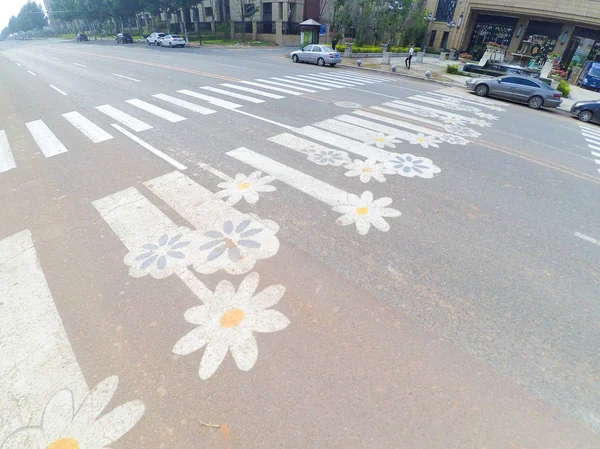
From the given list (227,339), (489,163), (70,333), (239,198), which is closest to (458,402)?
(227,339)

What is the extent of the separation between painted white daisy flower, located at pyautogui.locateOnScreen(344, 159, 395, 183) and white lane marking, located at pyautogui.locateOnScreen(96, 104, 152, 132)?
6.14 m

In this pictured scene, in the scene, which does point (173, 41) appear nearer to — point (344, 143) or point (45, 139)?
point (45, 139)

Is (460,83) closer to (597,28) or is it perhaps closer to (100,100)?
(100,100)

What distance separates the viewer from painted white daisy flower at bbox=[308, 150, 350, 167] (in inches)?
268

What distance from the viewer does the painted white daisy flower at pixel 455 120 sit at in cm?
1054

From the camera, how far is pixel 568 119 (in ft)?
45.9

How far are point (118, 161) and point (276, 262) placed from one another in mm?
5009

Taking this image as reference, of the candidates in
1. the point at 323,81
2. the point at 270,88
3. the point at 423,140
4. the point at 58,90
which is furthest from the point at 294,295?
the point at 323,81

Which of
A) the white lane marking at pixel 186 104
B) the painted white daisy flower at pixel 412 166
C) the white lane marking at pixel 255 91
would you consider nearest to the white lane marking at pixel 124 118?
the white lane marking at pixel 186 104

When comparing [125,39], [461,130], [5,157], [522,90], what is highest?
[522,90]

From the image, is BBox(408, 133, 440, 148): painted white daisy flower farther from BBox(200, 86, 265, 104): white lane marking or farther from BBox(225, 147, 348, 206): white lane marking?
BBox(200, 86, 265, 104): white lane marking

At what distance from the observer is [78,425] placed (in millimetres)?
2314

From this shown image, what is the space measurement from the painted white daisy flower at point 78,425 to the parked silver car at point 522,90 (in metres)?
19.7

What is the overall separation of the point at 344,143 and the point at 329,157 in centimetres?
115
